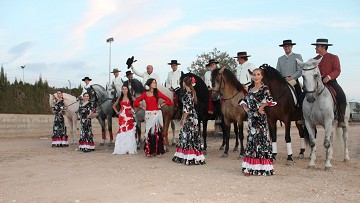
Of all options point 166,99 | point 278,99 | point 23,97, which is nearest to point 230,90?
point 278,99

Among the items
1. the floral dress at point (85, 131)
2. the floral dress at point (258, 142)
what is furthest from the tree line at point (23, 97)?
the floral dress at point (258, 142)

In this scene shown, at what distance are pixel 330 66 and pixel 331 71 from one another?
0.12 metres

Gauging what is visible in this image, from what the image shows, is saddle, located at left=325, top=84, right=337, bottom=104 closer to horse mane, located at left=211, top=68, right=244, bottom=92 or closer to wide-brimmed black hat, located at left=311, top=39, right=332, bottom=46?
wide-brimmed black hat, located at left=311, top=39, right=332, bottom=46

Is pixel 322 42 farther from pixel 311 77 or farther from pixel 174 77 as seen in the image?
pixel 174 77

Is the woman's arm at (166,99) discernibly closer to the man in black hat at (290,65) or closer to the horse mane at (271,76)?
the horse mane at (271,76)

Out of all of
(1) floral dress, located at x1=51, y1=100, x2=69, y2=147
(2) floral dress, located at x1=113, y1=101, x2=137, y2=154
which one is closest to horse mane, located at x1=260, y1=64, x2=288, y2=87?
(2) floral dress, located at x1=113, y1=101, x2=137, y2=154

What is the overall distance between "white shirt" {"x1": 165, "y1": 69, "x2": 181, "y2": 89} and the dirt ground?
3279mm

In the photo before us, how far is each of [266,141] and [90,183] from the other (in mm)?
3373

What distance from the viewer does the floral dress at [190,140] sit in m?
8.48

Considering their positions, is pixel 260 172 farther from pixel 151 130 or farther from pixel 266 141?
pixel 151 130

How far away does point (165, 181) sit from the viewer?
6.46 metres

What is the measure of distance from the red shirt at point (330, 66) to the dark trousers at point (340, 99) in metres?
0.22

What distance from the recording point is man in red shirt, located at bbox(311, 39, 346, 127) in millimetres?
Result: 8117

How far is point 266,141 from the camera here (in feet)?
23.1
